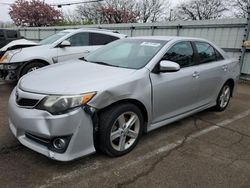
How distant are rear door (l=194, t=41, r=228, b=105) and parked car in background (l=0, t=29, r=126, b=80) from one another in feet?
11.7

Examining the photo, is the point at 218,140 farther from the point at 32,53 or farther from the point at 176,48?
the point at 32,53

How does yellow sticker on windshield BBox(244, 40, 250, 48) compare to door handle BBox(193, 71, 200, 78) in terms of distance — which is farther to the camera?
yellow sticker on windshield BBox(244, 40, 250, 48)

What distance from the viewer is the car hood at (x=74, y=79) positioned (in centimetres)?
262

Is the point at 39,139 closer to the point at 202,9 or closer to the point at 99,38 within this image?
the point at 99,38

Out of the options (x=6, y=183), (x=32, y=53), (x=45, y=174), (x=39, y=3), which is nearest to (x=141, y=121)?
(x=45, y=174)

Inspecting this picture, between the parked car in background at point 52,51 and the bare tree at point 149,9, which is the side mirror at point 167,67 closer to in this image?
the parked car in background at point 52,51

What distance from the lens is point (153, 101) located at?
10.4 ft

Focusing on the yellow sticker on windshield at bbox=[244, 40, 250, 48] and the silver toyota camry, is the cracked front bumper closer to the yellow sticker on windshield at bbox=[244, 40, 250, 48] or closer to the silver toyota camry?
the silver toyota camry

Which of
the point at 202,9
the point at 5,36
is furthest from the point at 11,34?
the point at 202,9

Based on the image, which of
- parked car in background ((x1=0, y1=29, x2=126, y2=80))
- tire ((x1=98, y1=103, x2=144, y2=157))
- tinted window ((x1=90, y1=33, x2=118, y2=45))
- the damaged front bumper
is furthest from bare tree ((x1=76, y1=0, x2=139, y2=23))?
tire ((x1=98, y1=103, x2=144, y2=157))

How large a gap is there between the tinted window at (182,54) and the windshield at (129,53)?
0.59 feet

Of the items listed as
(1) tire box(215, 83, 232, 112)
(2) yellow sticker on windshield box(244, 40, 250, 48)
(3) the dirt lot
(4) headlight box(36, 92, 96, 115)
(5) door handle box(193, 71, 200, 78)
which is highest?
(2) yellow sticker on windshield box(244, 40, 250, 48)

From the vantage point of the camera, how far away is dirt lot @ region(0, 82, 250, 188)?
2.52 meters

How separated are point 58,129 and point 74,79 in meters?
0.68
